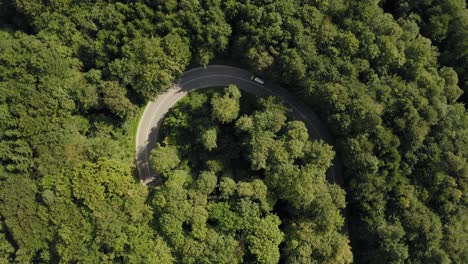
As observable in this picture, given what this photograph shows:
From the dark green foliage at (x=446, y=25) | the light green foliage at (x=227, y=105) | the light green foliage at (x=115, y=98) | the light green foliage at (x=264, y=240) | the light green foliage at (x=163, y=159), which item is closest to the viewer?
the light green foliage at (x=264, y=240)

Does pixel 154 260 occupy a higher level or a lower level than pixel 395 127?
lower

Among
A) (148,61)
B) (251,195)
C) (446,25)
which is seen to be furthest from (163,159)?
(446,25)

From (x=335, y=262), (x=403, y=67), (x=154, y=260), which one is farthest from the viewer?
(x=403, y=67)

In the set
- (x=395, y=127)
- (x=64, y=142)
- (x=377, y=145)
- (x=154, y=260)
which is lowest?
(x=154, y=260)

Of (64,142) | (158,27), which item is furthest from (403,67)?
(64,142)

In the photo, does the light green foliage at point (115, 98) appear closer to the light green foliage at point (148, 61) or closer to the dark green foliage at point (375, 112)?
the light green foliage at point (148, 61)

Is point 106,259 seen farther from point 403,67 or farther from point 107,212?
point 403,67

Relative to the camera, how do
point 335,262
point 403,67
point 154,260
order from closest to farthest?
point 154,260 < point 335,262 < point 403,67

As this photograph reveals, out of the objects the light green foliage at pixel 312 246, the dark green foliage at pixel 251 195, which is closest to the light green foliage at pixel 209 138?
the dark green foliage at pixel 251 195
